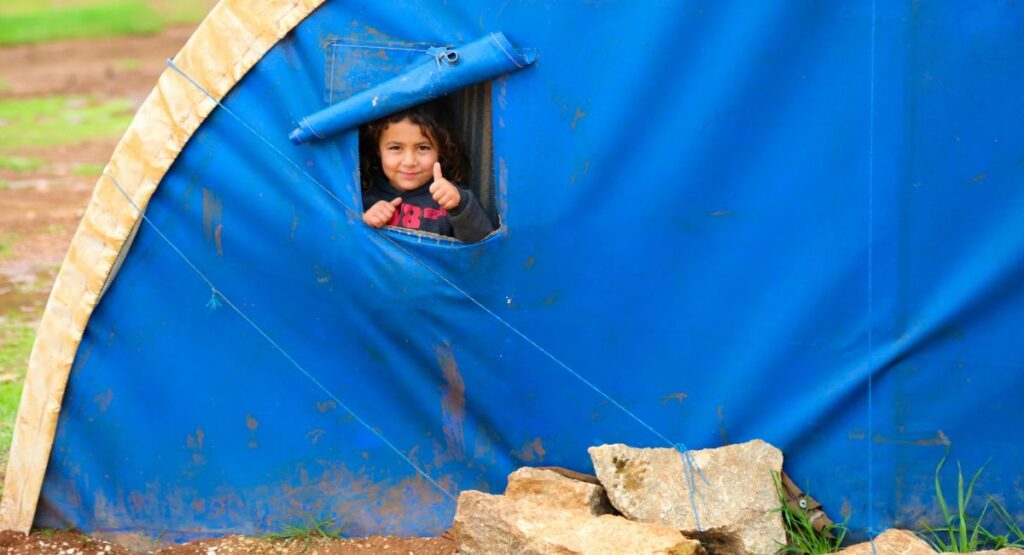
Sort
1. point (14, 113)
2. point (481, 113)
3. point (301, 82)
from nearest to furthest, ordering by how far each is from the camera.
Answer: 1. point (301, 82)
2. point (481, 113)
3. point (14, 113)

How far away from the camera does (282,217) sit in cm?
402

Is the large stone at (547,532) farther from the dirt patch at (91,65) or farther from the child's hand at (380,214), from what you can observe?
the dirt patch at (91,65)

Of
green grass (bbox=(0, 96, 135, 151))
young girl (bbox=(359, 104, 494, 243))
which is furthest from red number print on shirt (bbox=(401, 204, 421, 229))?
green grass (bbox=(0, 96, 135, 151))

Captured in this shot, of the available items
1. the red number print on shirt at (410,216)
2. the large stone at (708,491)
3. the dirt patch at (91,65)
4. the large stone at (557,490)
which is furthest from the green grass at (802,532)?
the dirt patch at (91,65)

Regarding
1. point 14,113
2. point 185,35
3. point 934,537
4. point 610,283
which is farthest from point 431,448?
point 185,35

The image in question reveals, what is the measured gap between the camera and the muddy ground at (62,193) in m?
4.31

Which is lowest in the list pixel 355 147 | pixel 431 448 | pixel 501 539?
pixel 501 539

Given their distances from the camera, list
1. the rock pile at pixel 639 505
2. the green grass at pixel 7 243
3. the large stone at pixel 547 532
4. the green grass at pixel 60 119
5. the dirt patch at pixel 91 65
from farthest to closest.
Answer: the dirt patch at pixel 91 65 → the green grass at pixel 60 119 → the green grass at pixel 7 243 → the rock pile at pixel 639 505 → the large stone at pixel 547 532

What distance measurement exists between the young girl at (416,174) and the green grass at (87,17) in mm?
15204

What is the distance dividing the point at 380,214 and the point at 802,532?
1578 millimetres

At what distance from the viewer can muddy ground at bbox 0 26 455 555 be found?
14.1ft

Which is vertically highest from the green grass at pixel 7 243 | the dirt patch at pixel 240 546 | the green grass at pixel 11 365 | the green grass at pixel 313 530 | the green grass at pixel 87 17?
the green grass at pixel 87 17

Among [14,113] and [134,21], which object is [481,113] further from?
[134,21]

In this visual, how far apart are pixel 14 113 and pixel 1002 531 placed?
12785 millimetres
